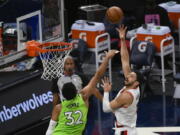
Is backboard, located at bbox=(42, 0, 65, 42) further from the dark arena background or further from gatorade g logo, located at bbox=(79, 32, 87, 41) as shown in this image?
gatorade g logo, located at bbox=(79, 32, 87, 41)

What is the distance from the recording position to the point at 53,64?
479 inches

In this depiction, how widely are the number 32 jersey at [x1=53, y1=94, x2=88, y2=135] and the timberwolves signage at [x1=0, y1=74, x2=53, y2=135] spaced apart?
206cm

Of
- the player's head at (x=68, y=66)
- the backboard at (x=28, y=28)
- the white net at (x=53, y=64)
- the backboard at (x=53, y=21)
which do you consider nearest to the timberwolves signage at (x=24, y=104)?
the white net at (x=53, y=64)

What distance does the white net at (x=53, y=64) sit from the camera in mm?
11969

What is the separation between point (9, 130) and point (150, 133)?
8.93 feet

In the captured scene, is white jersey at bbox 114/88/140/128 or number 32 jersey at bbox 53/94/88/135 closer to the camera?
number 32 jersey at bbox 53/94/88/135

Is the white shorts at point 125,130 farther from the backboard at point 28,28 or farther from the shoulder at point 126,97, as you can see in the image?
the backboard at point 28,28

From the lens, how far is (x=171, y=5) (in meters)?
17.1

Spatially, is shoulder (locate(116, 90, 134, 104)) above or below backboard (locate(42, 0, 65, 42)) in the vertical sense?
below

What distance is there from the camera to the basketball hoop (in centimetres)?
1199

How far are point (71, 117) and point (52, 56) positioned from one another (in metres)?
2.97

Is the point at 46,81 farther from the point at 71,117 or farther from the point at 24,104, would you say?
the point at 71,117

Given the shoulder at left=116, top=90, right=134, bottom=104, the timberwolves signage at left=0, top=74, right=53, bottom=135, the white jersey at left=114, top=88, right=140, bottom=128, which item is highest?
the shoulder at left=116, top=90, right=134, bottom=104

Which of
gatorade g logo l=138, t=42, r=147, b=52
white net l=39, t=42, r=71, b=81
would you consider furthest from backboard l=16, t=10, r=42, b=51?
gatorade g logo l=138, t=42, r=147, b=52
